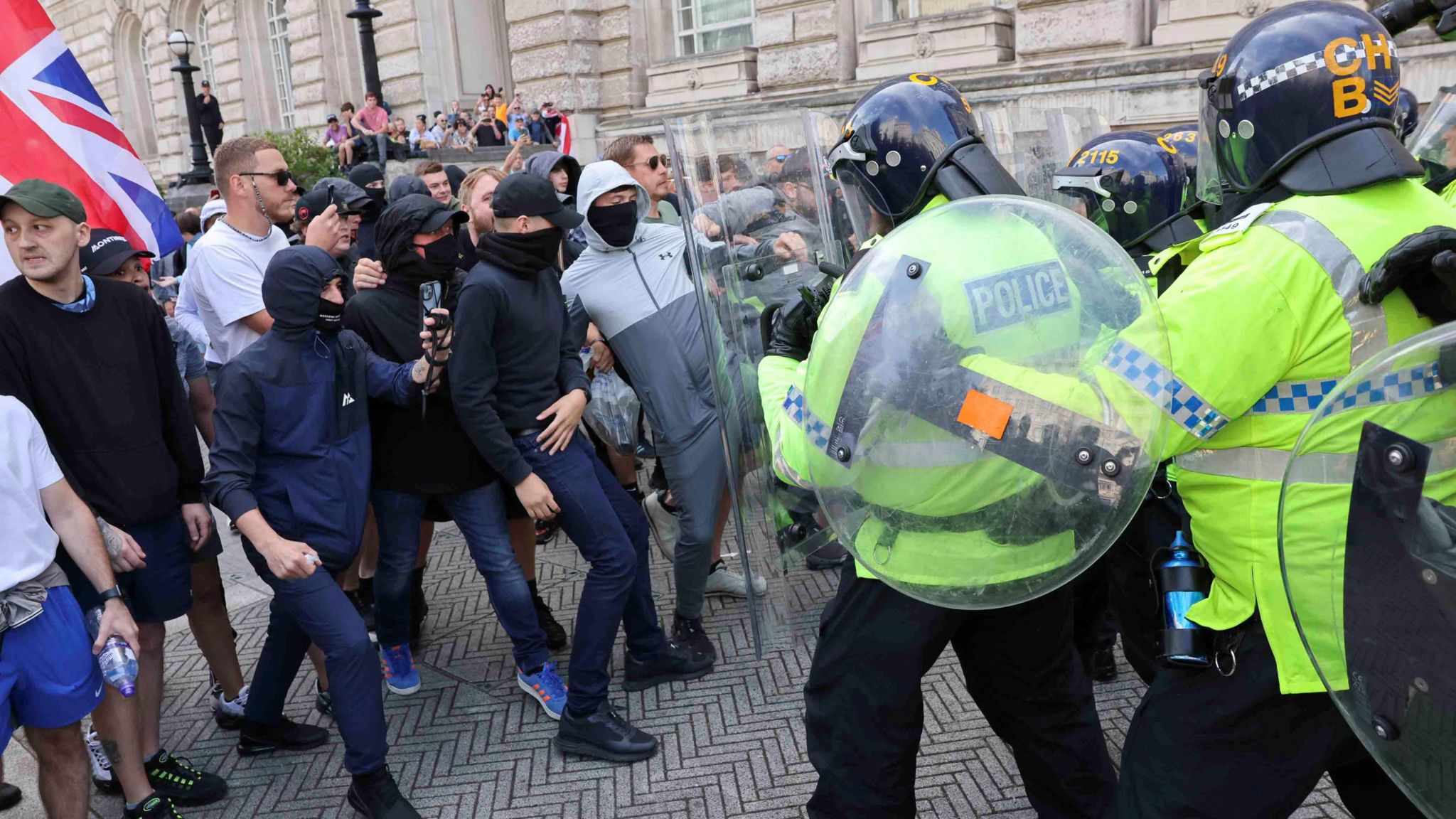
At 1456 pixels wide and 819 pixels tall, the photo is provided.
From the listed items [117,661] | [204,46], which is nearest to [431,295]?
[117,661]

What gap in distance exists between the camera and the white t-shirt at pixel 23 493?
261 centimetres

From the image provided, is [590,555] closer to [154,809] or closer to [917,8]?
[154,809]

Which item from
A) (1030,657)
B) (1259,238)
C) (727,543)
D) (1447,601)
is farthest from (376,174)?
(1447,601)

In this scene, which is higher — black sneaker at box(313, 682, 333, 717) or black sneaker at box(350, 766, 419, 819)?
black sneaker at box(350, 766, 419, 819)

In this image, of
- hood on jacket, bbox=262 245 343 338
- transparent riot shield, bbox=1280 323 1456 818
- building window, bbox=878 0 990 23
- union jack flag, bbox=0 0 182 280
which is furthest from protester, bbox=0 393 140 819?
building window, bbox=878 0 990 23

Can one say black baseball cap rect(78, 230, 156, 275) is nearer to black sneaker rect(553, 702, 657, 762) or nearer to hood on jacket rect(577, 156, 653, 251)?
hood on jacket rect(577, 156, 653, 251)

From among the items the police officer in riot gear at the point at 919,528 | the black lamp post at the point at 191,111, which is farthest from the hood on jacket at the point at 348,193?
the black lamp post at the point at 191,111

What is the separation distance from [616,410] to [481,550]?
1231 mm

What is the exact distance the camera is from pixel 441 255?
3760 mm

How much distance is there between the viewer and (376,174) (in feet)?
20.6

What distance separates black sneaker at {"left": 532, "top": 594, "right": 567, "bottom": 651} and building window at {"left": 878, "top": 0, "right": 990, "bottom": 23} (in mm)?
9955

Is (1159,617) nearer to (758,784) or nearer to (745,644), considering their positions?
(758,784)

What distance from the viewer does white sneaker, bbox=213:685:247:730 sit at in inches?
151

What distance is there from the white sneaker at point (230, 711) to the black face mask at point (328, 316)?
1537 mm
